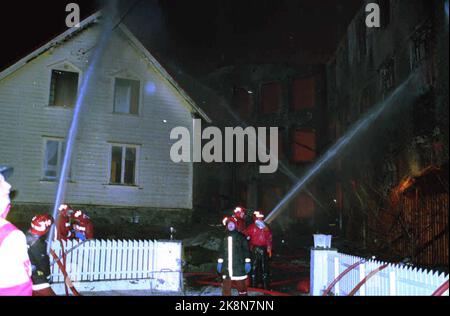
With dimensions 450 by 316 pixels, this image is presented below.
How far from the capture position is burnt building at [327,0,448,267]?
11320mm

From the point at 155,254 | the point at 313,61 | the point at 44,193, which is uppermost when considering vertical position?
the point at 313,61

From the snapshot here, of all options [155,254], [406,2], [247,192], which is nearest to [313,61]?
[247,192]

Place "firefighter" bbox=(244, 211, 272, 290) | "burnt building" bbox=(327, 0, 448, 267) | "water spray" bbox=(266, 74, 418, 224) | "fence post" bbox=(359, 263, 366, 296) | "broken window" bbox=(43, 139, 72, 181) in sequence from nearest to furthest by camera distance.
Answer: "fence post" bbox=(359, 263, 366, 296)
"firefighter" bbox=(244, 211, 272, 290)
"burnt building" bbox=(327, 0, 448, 267)
"water spray" bbox=(266, 74, 418, 224)
"broken window" bbox=(43, 139, 72, 181)

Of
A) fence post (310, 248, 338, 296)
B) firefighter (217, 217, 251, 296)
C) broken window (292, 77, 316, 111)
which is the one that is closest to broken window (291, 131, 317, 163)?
broken window (292, 77, 316, 111)

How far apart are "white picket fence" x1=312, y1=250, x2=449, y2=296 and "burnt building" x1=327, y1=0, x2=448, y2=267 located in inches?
135

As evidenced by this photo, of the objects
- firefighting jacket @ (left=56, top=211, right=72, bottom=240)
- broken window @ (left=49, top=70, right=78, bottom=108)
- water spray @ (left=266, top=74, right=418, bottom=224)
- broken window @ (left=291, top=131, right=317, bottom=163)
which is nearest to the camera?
firefighting jacket @ (left=56, top=211, right=72, bottom=240)

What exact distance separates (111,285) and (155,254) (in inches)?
46.7

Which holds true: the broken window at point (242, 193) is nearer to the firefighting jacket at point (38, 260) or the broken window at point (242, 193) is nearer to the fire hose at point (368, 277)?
the fire hose at point (368, 277)

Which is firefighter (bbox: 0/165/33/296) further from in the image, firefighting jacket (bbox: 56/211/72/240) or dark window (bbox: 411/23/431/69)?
dark window (bbox: 411/23/431/69)

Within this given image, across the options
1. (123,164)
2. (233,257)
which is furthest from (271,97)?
(233,257)

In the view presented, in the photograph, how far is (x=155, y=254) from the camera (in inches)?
396

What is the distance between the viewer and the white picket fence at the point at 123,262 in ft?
31.4
